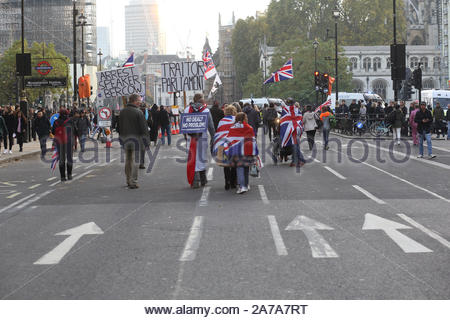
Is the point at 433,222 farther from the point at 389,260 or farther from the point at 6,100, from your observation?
the point at 6,100

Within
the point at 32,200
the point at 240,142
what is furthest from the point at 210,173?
the point at 32,200

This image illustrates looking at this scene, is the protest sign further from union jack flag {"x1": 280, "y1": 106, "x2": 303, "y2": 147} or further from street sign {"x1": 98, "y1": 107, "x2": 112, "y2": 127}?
street sign {"x1": 98, "y1": 107, "x2": 112, "y2": 127}

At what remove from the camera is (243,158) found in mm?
14281

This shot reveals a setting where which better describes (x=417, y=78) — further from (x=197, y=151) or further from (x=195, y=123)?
(x=197, y=151)

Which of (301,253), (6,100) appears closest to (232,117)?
(301,253)

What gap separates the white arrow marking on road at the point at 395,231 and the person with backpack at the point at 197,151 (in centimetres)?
483

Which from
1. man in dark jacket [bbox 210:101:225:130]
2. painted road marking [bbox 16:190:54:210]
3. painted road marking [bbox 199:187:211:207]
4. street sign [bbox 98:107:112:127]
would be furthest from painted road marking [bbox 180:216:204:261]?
street sign [bbox 98:107:112:127]

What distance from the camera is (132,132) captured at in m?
15.5

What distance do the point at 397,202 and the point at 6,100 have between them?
71708mm

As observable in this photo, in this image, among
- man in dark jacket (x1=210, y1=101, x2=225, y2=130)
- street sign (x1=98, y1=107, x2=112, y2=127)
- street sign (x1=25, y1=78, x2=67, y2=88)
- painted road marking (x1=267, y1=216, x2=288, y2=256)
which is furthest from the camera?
street sign (x1=25, y1=78, x2=67, y2=88)

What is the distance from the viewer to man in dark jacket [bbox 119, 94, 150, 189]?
50.5 ft

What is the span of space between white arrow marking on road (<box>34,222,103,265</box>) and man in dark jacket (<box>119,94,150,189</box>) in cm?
483

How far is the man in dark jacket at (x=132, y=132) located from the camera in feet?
50.5

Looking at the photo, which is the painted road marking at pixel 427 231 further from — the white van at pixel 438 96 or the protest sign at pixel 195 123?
the white van at pixel 438 96
